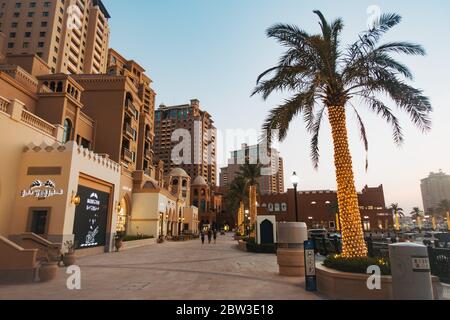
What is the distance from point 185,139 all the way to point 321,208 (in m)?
84.0

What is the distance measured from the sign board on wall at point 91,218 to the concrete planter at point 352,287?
15929 mm

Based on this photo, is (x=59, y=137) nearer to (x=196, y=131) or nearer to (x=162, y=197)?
(x=162, y=197)

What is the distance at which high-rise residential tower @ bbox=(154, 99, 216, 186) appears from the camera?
138750 mm

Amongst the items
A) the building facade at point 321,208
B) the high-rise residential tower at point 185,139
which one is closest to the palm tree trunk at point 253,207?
the building facade at point 321,208

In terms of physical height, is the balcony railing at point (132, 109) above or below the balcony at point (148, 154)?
above

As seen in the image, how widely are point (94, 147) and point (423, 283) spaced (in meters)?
30.6

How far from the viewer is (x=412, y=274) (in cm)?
630

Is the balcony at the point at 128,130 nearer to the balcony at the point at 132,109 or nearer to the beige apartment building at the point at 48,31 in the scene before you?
the balcony at the point at 132,109

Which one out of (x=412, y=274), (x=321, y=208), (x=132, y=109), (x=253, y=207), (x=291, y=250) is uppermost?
(x=132, y=109)

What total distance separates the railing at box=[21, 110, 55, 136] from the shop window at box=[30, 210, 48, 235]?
Result: 5.67 metres

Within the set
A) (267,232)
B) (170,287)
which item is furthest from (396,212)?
(170,287)

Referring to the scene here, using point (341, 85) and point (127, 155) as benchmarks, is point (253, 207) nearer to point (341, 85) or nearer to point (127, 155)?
point (127, 155)

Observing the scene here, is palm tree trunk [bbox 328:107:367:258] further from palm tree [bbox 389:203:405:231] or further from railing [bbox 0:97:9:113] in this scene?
palm tree [bbox 389:203:405:231]

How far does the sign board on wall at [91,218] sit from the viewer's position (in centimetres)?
1883
